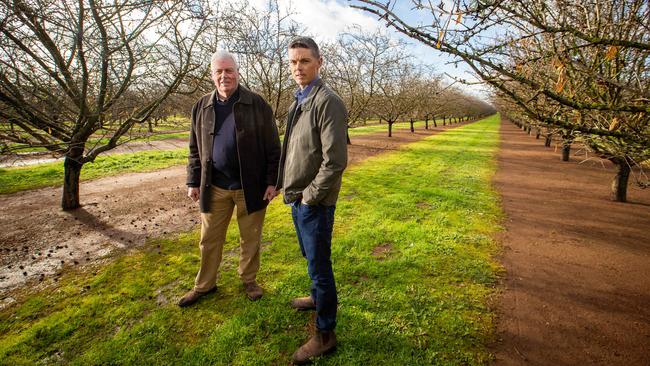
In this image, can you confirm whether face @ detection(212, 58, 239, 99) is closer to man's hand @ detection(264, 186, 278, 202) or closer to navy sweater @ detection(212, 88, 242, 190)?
navy sweater @ detection(212, 88, 242, 190)

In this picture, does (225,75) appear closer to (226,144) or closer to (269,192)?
(226,144)

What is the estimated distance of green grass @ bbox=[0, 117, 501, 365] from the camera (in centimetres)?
290

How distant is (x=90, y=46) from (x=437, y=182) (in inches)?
366

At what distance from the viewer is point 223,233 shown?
11.7 ft

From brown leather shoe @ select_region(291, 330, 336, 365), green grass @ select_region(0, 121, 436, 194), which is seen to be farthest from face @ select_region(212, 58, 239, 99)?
green grass @ select_region(0, 121, 436, 194)

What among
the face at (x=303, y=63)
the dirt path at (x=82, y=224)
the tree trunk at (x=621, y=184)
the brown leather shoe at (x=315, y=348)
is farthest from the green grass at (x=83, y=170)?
the tree trunk at (x=621, y=184)

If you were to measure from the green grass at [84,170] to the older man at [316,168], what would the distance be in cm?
1092

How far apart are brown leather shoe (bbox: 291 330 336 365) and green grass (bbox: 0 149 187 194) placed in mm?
10938

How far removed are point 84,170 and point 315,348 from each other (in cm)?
1289

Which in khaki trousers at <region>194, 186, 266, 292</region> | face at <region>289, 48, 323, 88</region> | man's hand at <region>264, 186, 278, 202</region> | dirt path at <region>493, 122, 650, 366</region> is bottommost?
dirt path at <region>493, 122, 650, 366</region>

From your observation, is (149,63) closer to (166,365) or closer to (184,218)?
(184,218)

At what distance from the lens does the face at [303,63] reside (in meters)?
2.55

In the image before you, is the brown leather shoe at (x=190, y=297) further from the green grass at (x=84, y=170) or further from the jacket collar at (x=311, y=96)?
the green grass at (x=84, y=170)

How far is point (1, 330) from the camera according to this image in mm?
3258
